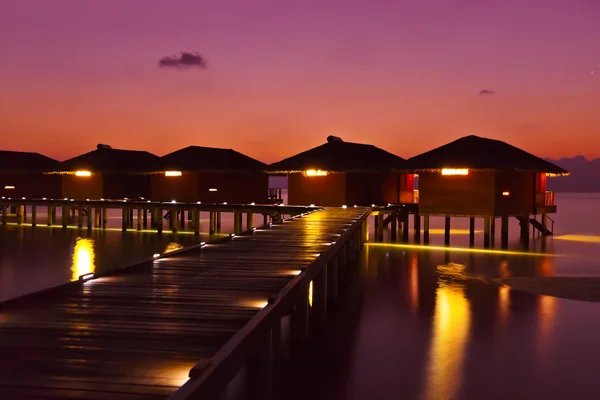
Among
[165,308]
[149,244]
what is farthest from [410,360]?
[149,244]

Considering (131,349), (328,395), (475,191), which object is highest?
(475,191)

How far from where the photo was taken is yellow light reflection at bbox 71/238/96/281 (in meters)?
16.9

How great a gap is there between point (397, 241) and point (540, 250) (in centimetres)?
574

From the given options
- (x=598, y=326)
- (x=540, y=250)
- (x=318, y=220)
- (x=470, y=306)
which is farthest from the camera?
(x=540, y=250)

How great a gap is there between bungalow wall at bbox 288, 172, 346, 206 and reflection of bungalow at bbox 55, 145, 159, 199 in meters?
8.73

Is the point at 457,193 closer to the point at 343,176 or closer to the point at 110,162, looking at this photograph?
the point at 343,176

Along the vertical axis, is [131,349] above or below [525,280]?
above

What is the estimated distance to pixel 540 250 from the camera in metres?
23.0

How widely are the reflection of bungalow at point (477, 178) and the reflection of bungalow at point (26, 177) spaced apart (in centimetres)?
2281

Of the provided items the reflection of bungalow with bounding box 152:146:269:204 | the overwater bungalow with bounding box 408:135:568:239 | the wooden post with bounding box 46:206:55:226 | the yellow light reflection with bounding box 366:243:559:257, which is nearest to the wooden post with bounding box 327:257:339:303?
the yellow light reflection with bounding box 366:243:559:257

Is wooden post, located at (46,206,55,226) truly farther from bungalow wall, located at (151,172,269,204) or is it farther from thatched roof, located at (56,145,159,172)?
bungalow wall, located at (151,172,269,204)

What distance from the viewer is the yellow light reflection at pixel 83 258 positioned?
16917 mm

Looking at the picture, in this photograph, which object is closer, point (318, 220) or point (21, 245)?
point (318, 220)

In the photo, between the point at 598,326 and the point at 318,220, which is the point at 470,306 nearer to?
the point at 598,326
